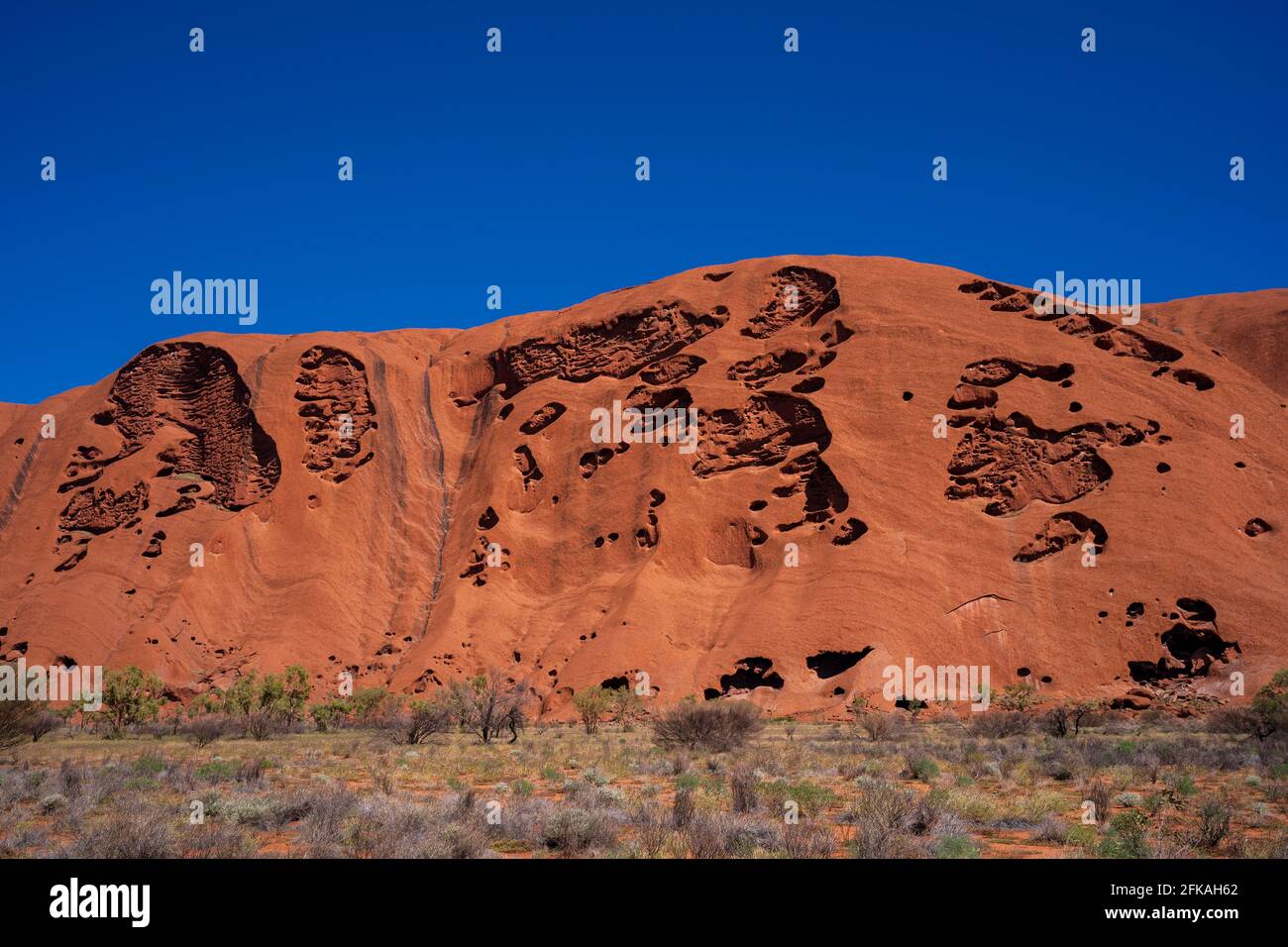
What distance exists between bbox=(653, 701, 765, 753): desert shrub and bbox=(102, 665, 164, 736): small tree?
69.6 ft

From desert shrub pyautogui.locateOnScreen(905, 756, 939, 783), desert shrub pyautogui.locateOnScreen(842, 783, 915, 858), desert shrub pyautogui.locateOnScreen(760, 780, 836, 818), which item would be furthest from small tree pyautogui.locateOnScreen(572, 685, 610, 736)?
desert shrub pyautogui.locateOnScreen(842, 783, 915, 858)

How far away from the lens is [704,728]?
21344mm

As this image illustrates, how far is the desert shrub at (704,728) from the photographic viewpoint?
21.2 meters

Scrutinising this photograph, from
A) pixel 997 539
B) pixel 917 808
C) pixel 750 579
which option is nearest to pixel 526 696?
pixel 750 579

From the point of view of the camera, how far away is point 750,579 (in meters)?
43.0

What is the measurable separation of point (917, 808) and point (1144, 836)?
244cm

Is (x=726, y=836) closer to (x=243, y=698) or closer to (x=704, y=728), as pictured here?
(x=704, y=728)

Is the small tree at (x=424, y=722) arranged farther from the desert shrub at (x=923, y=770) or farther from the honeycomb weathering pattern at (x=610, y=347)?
the honeycomb weathering pattern at (x=610, y=347)

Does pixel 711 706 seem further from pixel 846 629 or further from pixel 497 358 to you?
pixel 497 358

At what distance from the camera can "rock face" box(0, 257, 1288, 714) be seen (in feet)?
121

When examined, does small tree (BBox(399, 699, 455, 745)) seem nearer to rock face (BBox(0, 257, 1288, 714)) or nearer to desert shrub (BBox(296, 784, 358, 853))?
rock face (BBox(0, 257, 1288, 714))

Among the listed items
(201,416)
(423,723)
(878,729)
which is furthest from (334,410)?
(878,729)

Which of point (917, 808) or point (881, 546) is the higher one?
point (881, 546)


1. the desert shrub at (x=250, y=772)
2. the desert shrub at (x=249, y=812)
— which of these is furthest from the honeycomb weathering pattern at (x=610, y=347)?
the desert shrub at (x=249, y=812)
